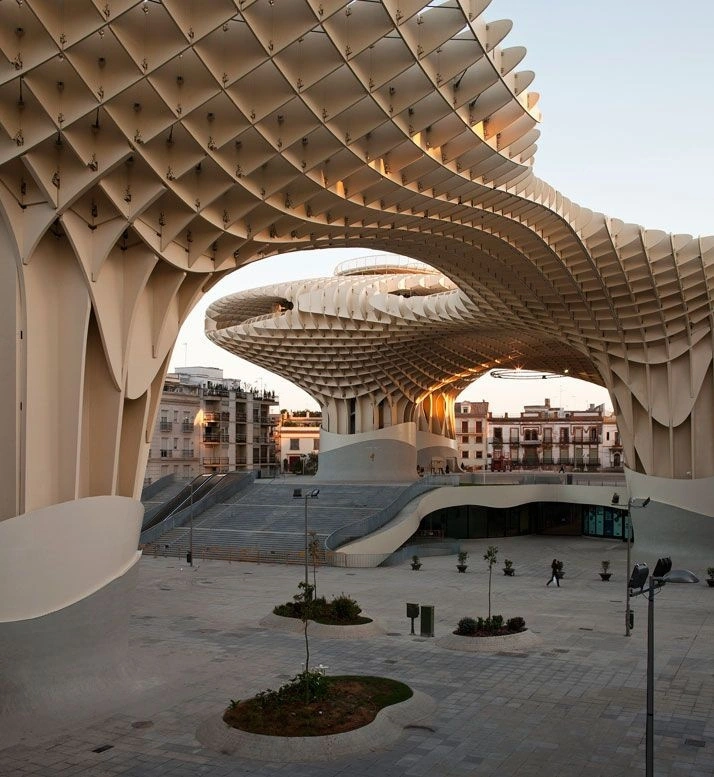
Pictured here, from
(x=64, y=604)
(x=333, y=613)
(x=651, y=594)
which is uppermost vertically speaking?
(x=651, y=594)

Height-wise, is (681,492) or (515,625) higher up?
(681,492)

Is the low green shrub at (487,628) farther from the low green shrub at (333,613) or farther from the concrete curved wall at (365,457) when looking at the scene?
the concrete curved wall at (365,457)

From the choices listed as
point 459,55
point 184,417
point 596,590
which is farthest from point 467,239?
point 184,417

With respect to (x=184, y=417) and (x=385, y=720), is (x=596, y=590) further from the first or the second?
(x=184, y=417)

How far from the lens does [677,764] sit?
44.5ft

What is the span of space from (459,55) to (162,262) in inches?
323

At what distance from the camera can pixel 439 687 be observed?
1814cm

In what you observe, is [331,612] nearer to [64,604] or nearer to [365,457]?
[64,604]

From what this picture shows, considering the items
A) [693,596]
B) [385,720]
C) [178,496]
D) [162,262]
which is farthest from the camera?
[178,496]

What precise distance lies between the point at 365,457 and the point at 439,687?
145 feet

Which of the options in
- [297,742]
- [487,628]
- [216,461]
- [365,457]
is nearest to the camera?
[297,742]

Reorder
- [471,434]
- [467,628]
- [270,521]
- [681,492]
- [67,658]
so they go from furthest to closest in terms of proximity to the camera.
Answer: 1. [471,434]
2. [270,521]
3. [681,492]
4. [467,628]
5. [67,658]

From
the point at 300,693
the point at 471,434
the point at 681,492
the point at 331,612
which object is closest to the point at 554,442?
the point at 471,434

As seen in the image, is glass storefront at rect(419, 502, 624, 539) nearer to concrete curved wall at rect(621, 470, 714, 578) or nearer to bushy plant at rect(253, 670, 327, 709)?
concrete curved wall at rect(621, 470, 714, 578)
